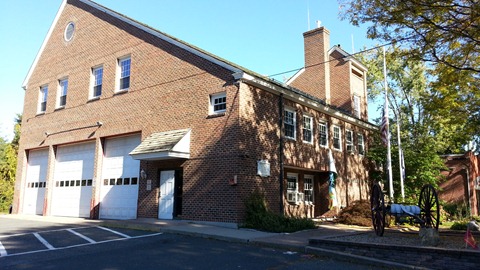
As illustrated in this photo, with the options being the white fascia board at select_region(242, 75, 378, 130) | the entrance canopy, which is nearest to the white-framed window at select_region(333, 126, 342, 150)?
the white fascia board at select_region(242, 75, 378, 130)

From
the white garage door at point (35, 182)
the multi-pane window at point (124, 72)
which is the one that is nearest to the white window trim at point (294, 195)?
the multi-pane window at point (124, 72)

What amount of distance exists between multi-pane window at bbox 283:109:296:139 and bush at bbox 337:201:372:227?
163 inches

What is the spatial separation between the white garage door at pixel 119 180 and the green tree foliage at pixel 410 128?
14427 mm

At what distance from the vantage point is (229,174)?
1465 cm

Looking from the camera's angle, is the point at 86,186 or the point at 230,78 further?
the point at 86,186

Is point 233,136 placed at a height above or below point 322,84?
below

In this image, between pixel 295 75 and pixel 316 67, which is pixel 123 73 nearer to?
pixel 295 75

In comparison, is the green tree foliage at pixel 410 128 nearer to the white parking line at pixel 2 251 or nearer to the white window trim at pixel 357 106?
the white window trim at pixel 357 106

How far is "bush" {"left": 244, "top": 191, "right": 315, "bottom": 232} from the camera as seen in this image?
13.6 meters

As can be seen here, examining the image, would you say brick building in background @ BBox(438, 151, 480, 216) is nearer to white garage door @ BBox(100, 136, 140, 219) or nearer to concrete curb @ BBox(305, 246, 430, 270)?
white garage door @ BBox(100, 136, 140, 219)

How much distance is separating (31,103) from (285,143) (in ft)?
59.1

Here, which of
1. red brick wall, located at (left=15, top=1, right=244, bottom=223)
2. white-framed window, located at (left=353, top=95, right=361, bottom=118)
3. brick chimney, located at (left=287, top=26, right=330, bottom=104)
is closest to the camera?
red brick wall, located at (left=15, top=1, right=244, bottom=223)

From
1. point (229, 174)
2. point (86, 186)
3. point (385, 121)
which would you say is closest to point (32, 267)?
point (229, 174)

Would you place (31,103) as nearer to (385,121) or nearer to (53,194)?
(53,194)
